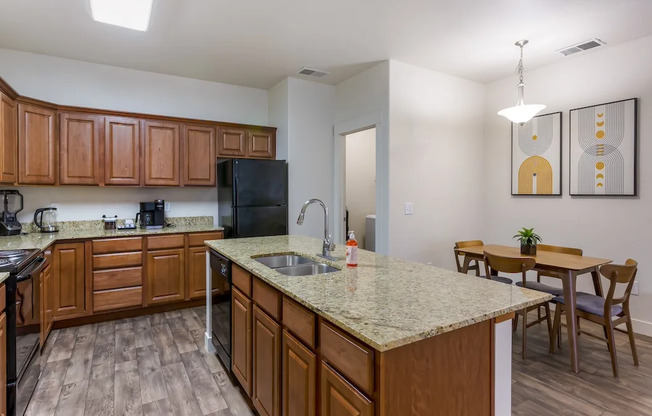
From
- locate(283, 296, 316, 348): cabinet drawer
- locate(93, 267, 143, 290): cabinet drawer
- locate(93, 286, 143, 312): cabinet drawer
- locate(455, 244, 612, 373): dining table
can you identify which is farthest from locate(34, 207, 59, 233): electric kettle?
locate(455, 244, 612, 373): dining table

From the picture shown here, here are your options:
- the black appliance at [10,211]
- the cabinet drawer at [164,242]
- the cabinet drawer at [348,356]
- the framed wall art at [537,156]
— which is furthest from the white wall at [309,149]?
the cabinet drawer at [348,356]

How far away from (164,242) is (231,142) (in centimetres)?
141

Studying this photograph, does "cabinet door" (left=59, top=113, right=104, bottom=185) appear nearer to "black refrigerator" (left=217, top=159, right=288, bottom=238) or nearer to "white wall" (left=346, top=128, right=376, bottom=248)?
"black refrigerator" (left=217, top=159, right=288, bottom=238)

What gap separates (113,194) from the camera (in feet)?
13.0

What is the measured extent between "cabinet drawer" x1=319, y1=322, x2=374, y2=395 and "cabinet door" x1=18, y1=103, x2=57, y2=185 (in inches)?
132

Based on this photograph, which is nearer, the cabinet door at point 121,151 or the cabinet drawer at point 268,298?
the cabinet drawer at point 268,298

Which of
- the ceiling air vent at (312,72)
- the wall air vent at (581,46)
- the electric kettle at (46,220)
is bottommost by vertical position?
the electric kettle at (46,220)

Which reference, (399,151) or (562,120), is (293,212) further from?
(562,120)

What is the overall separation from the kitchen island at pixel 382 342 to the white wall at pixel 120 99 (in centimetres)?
280

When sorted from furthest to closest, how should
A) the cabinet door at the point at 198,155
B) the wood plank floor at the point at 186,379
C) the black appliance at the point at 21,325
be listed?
the cabinet door at the point at 198,155 < the wood plank floor at the point at 186,379 < the black appliance at the point at 21,325

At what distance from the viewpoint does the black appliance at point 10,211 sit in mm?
3213

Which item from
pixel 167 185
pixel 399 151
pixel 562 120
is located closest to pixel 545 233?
pixel 562 120

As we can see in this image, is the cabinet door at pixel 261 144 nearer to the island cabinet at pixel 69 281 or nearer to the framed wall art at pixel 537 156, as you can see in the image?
the island cabinet at pixel 69 281

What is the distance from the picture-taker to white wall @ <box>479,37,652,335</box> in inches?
123
